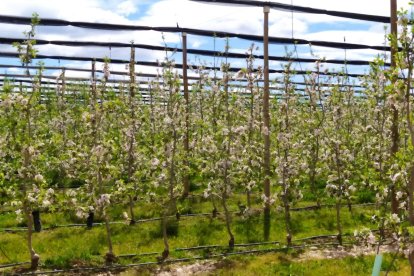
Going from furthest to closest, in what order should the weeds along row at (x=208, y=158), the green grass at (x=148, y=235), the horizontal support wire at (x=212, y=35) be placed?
1. the horizontal support wire at (x=212, y=35)
2. the green grass at (x=148, y=235)
3. the weeds along row at (x=208, y=158)

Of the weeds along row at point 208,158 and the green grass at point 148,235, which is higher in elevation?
the weeds along row at point 208,158

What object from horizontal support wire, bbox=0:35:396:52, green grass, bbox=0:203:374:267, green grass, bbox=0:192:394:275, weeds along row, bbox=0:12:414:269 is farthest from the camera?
horizontal support wire, bbox=0:35:396:52

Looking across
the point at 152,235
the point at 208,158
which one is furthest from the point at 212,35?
the point at 152,235

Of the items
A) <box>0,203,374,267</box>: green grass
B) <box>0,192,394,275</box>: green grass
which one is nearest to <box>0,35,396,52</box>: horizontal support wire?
<box>0,192,394,275</box>: green grass

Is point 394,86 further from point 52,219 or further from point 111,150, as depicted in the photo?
point 52,219

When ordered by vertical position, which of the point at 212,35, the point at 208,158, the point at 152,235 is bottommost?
the point at 152,235

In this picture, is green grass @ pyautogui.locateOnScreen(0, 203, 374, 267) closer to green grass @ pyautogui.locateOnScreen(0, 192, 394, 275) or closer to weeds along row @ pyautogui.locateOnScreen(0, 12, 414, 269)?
green grass @ pyautogui.locateOnScreen(0, 192, 394, 275)

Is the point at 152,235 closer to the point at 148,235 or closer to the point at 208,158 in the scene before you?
the point at 148,235

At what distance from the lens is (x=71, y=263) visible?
469 inches

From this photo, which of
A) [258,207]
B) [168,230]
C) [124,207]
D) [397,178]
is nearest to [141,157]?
[124,207]

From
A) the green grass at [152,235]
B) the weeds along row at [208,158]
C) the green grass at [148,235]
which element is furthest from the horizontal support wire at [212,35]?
the green grass at [148,235]

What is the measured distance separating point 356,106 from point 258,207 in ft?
49.3

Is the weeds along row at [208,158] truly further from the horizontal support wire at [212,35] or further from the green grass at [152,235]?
the horizontal support wire at [212,35]

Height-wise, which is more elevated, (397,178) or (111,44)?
(111,44)
